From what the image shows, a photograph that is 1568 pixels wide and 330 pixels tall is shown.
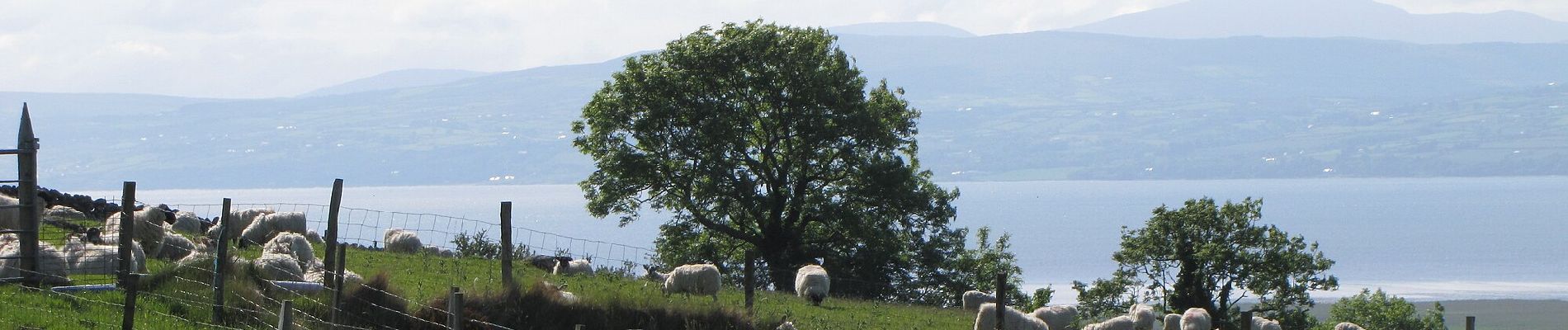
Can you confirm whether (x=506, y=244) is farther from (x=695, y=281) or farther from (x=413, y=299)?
(x=695, y=281)

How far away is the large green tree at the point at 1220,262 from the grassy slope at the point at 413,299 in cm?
1456

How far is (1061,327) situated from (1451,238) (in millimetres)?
183929

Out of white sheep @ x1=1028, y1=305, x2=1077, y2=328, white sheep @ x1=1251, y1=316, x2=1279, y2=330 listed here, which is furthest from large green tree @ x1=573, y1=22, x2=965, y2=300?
white sheep @ x1=1251, y1=316, x2=1279, y2=330

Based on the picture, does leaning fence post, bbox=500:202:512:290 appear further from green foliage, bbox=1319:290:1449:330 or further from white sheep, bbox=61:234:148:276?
green foliage, bbox=1319:290:1449:330

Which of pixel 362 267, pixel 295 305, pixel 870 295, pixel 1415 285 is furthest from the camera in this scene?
pixel 1415 285

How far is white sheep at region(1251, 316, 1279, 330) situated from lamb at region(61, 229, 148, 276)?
23.9 metres

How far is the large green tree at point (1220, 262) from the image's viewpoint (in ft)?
146

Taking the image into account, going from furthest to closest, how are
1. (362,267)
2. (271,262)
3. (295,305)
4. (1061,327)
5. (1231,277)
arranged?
(1231,277) < (1061,327) < (362,267) < (271,262) < (295,305)

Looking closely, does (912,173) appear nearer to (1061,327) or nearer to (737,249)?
(737,249)

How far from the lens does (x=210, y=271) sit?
19.7 m

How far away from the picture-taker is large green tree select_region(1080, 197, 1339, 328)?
44438 mm

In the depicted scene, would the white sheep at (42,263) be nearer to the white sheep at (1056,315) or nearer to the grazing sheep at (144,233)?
Result: the grazing sheep at (144,233)

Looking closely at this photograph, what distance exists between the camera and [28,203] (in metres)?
19.4

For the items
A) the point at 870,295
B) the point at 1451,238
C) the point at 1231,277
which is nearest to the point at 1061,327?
the point at 870,295
